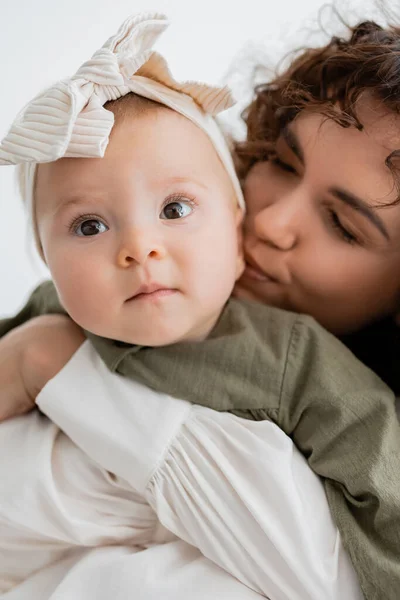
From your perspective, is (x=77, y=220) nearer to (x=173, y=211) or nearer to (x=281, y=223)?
(x=173, y=211)

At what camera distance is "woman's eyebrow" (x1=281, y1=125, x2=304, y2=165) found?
3.95 feet

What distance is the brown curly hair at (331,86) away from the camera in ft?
3.79

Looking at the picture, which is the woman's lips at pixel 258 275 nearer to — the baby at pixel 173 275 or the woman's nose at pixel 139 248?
the baby at pixel 173 275

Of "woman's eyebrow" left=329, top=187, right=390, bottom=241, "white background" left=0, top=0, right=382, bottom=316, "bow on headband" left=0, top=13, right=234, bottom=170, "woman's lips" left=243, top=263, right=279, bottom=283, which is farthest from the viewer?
"white background" left=0, top=0, right=382, bottom=316

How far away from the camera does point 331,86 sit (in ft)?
4.09

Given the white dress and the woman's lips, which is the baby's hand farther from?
the woman's lips

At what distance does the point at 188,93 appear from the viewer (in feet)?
3.70

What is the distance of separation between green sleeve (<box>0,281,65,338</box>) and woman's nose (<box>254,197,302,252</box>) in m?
0.41

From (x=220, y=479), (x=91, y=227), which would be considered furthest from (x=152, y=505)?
(x=91, y=227)

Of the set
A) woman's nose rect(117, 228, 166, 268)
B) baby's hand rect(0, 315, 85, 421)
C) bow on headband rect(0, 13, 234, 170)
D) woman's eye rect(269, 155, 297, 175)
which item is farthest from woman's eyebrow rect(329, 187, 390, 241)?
baby's hand rect(0, 315, 85, 421)

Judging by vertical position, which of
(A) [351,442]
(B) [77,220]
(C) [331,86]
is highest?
(C) [331,86]

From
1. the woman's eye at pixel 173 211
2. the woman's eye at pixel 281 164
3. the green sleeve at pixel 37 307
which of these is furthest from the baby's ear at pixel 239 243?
the green sleeve at pixel 37 307

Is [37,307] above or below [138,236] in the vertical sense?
below

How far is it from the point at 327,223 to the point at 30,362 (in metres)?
0.55
